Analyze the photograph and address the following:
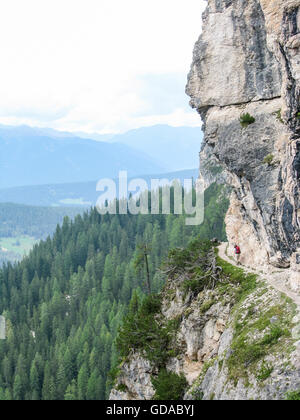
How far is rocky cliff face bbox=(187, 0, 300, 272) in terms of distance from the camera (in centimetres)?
2341

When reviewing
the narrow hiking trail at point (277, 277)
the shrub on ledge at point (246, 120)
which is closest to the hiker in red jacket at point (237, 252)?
the narrow hiking trail at point (277, 277)

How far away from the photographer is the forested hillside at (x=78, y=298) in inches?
2628

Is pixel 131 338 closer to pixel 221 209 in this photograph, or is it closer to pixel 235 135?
pixel 235 135

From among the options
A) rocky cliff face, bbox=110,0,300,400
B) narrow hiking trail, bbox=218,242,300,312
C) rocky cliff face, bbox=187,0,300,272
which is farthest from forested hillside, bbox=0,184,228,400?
rocky cliff face, bbox=187,0,300,272

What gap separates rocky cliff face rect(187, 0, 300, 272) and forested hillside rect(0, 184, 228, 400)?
68.7ft

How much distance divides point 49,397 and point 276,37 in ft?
192

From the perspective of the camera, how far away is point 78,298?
Answer: 9750cm

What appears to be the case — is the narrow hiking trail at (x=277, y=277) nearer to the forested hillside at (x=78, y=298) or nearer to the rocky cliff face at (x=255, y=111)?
the rocky cliff face at (x=255, y=111)

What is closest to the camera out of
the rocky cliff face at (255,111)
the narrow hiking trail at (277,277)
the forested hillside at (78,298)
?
the rocky cliff face at (255,111)

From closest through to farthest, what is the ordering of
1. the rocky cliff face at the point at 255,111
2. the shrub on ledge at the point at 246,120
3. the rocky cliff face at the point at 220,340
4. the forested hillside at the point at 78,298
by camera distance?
the rocky cliff face at the point at 220,340 → the rocky cliff face at the point at 255,111 → the shrub on ledge at the point at 246,120 → the forested hillside at the point at 78,298

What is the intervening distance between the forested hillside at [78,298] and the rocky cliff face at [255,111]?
20955mm

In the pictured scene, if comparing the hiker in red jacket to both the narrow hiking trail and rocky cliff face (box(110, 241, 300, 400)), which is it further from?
rocky cliff face (box(110, 241, 300, 400))

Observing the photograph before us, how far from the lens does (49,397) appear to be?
63.6 metres
